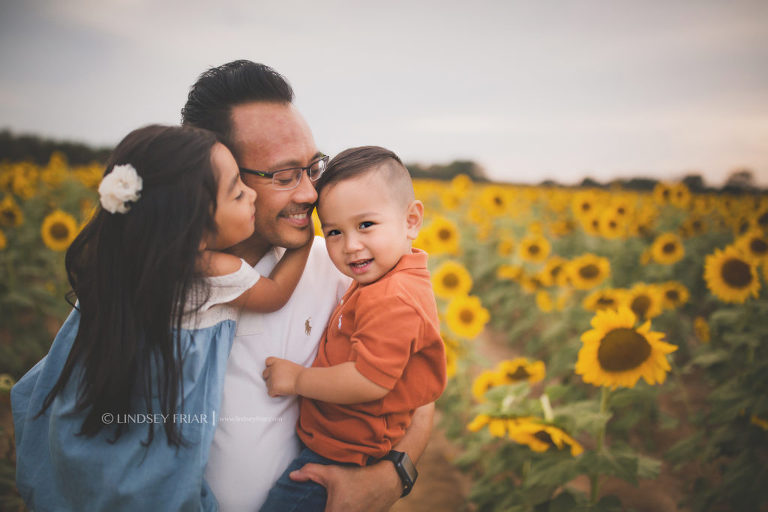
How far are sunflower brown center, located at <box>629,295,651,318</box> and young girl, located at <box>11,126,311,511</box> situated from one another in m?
Answer: 2.73

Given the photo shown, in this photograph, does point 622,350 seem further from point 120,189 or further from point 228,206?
point 120,189

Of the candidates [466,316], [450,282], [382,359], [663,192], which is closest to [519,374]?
[466,316]

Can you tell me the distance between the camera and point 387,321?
1.26 metres

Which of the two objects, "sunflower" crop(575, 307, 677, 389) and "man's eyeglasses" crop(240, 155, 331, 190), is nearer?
"man's eyeglasses" crop(240, 155, 331, 190)

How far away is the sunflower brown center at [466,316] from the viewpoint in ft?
11.2

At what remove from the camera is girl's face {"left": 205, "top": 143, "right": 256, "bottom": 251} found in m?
1.26

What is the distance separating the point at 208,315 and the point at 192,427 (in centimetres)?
32

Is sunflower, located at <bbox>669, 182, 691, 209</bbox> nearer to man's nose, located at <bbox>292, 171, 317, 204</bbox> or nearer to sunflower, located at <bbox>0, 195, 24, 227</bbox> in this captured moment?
man's nose, located at <bbox>292, 171, 317, 204</bbox>

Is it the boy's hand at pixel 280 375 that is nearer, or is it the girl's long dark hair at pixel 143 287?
the girl's long dark hair at pixel 143 287

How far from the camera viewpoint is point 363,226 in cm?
146

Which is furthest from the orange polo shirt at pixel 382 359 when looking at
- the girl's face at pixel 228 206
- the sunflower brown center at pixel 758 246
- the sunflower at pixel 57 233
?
the sunflower at pixel 57 233

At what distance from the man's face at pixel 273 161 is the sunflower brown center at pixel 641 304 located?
244 centimetres

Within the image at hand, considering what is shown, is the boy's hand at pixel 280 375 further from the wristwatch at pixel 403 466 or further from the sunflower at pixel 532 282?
the sunflower at pixel 532 282

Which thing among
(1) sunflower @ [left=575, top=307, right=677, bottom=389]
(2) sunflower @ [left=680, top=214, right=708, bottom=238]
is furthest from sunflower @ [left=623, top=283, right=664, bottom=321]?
(2) sunflower @ [left=680, top=214, right=708, bottom=238]
